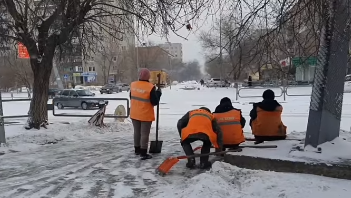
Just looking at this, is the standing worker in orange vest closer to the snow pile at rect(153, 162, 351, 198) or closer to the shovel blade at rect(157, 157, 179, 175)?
the shovel blade at rect(157, 157, 179, 175)

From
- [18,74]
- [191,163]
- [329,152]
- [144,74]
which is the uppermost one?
[18,74]

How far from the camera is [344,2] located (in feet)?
17.7

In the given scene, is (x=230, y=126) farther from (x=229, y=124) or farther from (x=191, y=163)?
A: (x=191, y=163)

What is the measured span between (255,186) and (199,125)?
149 cm

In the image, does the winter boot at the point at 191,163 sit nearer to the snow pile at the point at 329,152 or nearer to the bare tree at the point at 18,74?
the snow pile at the point at 329,152

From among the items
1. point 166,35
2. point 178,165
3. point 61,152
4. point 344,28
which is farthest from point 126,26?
point 344,28

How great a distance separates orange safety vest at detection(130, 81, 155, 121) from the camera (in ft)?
23.0

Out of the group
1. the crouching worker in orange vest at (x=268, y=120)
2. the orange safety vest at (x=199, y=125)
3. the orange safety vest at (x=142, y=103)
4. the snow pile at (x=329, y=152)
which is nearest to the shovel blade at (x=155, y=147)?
the orange safety vest at (x=142, y=103)

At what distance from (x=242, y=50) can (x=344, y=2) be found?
228 cm

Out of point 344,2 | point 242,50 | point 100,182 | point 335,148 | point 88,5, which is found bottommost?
point 100,182

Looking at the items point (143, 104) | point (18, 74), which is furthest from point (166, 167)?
point (18, 74)

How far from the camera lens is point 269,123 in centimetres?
699

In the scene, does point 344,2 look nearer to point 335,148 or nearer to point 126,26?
point 335,148

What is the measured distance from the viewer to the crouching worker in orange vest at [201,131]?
594 centimetres
